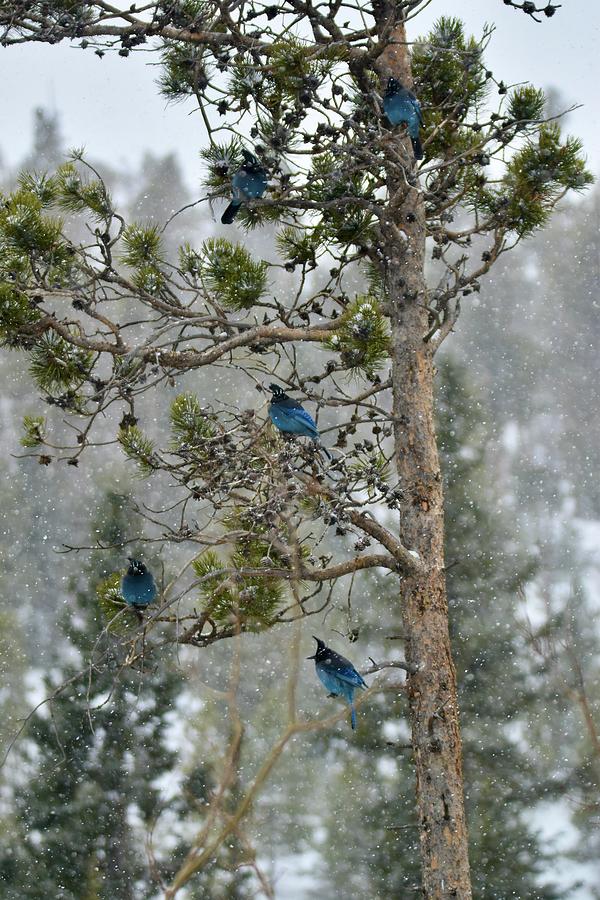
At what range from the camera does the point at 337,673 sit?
12.8ft

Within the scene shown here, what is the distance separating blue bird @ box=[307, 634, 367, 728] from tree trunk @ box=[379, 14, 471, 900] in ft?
0.93

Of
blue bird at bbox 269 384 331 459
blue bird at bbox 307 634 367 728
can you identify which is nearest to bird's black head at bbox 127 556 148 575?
blue bird at bbox 307 634 367 728

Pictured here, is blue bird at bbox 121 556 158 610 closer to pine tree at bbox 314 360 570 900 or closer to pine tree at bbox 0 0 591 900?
pine tree at bbox 0 0 591 900

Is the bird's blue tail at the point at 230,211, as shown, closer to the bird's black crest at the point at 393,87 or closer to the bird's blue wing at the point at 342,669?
the bird's black crest at the point at 393,87

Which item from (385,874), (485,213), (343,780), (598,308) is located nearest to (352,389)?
(598,308)

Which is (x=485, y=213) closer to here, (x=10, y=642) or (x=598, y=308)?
(x=10, y=642)

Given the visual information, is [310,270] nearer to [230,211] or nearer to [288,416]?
[230,211]

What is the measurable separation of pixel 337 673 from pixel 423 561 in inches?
21.8

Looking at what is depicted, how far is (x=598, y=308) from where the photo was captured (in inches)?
627

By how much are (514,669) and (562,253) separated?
33.2 ft

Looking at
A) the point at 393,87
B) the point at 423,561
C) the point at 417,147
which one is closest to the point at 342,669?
the point at 423,561

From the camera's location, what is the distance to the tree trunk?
11.4ft

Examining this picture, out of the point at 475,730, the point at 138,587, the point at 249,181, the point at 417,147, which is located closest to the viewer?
the point at 249,181

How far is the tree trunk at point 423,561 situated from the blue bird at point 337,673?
28cm
